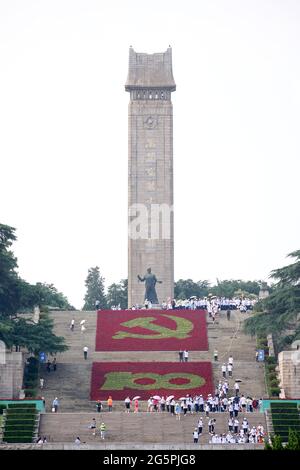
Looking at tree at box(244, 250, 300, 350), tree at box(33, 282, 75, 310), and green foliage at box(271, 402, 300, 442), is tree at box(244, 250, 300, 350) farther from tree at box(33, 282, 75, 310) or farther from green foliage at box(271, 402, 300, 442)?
tree at box(33, 282, 75, 310)

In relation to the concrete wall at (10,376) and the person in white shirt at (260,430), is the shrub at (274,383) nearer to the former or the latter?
the person in white shirt at (260,430)

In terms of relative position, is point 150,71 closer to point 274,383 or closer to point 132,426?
point 274,383

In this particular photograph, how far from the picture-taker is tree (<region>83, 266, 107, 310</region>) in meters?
120

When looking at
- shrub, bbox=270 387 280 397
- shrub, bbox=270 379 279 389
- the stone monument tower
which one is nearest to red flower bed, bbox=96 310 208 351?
shrub, bbox=270 379 279 389

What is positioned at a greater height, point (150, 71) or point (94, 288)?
point (150, 71)

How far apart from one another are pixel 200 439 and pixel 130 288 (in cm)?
4653

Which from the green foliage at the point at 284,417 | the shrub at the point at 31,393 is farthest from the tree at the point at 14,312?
the green foliage at the point at 284,417

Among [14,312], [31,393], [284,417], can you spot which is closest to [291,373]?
[284,417]

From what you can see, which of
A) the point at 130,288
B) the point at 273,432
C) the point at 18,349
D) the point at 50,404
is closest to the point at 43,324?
the point at 18,349

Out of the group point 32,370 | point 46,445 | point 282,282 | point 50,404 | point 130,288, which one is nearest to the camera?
point 46,445

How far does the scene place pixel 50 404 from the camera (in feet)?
200

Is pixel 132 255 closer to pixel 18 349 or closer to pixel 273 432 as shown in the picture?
pixel 18 349

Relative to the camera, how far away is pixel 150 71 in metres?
103

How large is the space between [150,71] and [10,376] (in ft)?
151
